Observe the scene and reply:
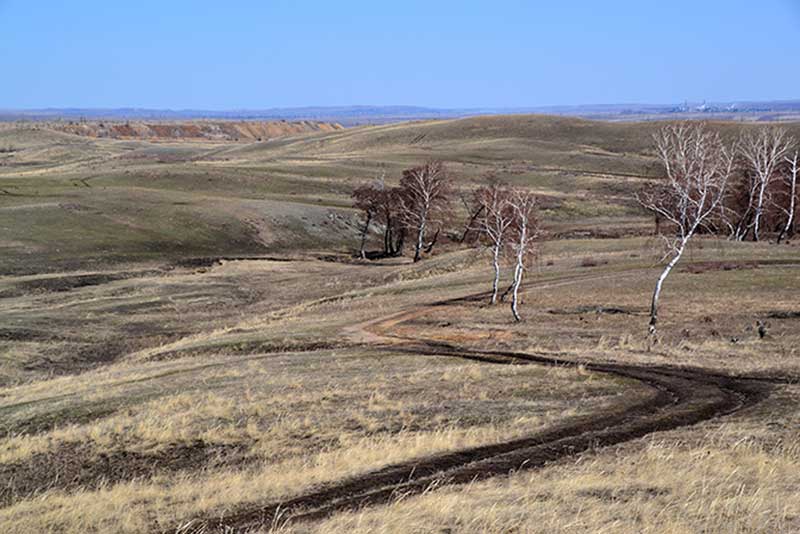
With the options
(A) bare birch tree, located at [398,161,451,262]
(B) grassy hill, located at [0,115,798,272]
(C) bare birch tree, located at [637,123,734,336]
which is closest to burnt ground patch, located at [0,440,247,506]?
(C) bare birch tree, located at [637,123,734,336]

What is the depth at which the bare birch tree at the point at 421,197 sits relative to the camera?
7819 cm

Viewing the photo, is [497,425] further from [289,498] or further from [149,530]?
[149,530]

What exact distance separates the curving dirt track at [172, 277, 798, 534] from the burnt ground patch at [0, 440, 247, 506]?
15.3 feet

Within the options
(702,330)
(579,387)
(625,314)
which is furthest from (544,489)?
(625,314)

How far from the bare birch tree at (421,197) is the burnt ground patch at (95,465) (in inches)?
2254

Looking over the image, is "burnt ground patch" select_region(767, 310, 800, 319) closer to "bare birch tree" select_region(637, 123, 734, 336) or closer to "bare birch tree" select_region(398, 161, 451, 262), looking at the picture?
"bare birch tree" select_region(637, 123, 734, 336)

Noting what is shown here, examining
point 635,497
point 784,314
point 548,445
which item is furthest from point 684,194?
point 635,497

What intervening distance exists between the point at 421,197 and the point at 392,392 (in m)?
54.6

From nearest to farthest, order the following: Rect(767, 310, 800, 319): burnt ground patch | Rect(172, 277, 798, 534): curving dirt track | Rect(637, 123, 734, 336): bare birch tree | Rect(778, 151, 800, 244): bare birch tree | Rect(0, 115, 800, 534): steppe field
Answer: Rect(0, 115, 800, 534): steppe field, Rect(172, 277, 798, 534): curving dirt track, Rect(637, 123, 734, 336): bare birch tree, Rect(767, 310, 800, 319): burnt ground patch, Rect(778, 151, 800, 244): bare birch tree

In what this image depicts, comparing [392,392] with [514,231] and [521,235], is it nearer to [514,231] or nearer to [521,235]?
[521,235]

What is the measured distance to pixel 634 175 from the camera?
139 meters

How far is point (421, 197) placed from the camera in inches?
3108

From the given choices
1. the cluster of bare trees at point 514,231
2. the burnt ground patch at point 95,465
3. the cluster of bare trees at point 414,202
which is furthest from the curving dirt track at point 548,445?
the cluster of bare trees at point 414,202

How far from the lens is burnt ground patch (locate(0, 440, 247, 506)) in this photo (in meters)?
18.9
